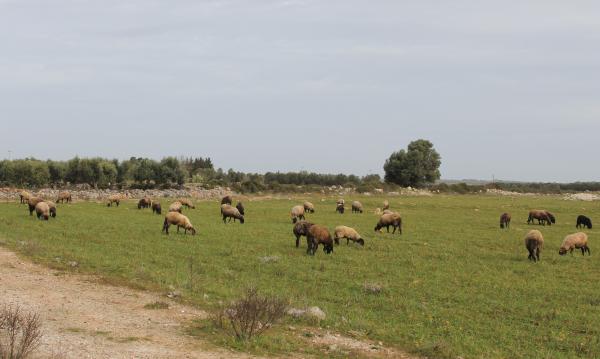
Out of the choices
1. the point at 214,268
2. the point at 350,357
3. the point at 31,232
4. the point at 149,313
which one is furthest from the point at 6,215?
the point at 350,357

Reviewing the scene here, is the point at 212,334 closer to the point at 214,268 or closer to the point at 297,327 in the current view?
the point at 297,327

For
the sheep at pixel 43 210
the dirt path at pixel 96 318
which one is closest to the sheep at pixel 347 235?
the dirt path at pixel 96 318

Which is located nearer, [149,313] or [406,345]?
[406,345]

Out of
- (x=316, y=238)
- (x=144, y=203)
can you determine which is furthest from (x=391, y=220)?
(x=144, y=203)

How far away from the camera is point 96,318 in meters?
11.1

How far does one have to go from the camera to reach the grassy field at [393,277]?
11.3m

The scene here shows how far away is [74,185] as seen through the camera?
89562 mm

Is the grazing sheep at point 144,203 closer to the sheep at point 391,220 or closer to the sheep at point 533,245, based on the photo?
the sheep at point 391,220

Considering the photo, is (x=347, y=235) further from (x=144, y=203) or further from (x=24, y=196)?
(x=24, y=196)

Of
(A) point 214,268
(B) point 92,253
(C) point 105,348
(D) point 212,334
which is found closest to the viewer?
(C) point 105,348

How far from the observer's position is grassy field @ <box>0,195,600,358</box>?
1131cm

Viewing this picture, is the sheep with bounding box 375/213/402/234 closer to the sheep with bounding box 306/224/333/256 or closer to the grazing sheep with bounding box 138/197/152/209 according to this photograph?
the sheep with bounding box 306/224/333/256

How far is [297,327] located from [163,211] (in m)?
33.4

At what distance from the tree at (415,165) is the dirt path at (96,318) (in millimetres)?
93663
